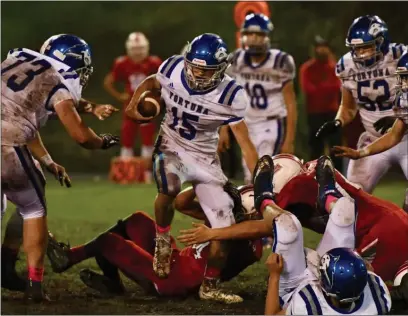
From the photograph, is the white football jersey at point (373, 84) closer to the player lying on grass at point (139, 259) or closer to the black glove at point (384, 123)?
the black glove at point (384, 123)

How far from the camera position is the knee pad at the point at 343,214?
15.7 ft

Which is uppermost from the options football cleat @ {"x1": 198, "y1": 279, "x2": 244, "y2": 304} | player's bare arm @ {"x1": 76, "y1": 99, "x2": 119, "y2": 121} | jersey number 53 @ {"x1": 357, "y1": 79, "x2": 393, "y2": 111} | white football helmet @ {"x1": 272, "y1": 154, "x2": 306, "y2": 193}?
player's bare arm @ {"x1": 76, "y1": 99, "x2": 119, "y2": 121}

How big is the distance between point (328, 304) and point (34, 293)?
5.31ft

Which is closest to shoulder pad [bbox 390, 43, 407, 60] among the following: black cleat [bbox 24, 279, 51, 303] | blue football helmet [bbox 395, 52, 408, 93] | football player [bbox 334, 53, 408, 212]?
football player [bbox 334, 53, 408, 212]

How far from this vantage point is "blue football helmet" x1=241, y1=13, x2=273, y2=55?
7402 mm

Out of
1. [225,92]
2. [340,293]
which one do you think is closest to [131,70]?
[225,92]

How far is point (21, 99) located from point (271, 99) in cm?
333

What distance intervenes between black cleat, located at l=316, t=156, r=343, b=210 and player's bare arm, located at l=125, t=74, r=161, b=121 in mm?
995

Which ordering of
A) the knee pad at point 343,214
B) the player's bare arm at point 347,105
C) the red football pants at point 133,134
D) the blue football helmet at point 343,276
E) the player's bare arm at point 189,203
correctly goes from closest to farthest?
the blue football helmet at point 343,276
the knee pad at point 343,214
the player's bare arm at point 189,203
the player's bare arm at point 347,105
the red football pants at point 133,134

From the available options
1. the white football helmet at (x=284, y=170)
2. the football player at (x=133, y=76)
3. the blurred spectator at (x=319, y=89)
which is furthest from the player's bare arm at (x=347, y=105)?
the football player at (x=133, y=76)

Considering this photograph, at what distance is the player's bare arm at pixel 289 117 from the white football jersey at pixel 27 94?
2.94 metres

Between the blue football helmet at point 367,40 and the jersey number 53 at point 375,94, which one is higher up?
the blue football helmet at point 367,40

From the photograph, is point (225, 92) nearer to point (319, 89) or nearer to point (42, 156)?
point (42, 156)

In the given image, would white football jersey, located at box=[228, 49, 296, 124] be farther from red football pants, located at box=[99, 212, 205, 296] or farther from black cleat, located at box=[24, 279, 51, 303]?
black cleat, located at box=[24, 279, 51, 303]
